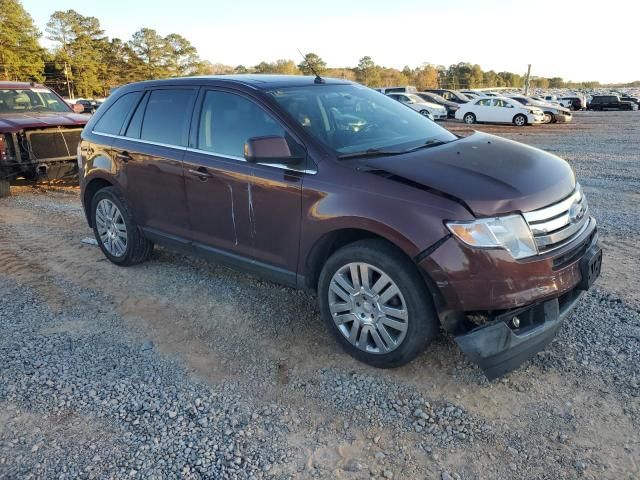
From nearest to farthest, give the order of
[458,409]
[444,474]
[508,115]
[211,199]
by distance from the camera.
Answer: [444,474] < [458,409] < [211,199] < [508,115]

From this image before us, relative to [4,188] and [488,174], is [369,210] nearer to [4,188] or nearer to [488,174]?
[488,174]

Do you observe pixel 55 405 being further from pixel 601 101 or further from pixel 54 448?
pixel 601 101

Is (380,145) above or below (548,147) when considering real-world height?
above

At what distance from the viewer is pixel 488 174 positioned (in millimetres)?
3125

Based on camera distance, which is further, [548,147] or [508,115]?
[508,115]

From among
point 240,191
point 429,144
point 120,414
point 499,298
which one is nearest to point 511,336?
point 499,298

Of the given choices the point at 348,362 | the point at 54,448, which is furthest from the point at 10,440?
the point at 348,362

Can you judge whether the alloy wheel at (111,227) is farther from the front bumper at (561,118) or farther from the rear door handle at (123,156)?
the front bumper at (561,118)

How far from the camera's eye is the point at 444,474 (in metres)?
2.50

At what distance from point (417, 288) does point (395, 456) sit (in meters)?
0.94

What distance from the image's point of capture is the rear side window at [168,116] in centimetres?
430

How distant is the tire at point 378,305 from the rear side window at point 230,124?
1.10 metres

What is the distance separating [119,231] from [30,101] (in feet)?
21.0

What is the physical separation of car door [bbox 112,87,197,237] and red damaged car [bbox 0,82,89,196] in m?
4.71
